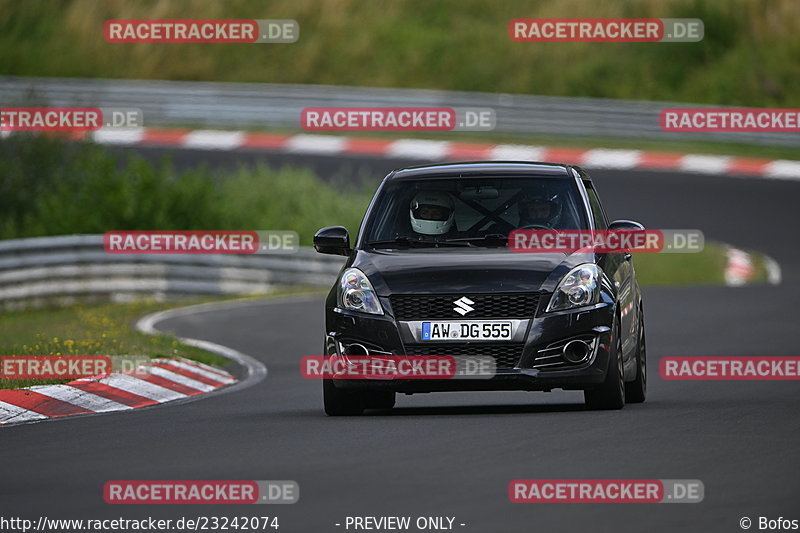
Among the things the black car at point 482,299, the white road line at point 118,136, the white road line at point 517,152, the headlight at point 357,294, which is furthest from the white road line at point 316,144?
the headlight at point 357,294

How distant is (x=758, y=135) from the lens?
37.7 meters

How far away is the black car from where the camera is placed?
11414 mm

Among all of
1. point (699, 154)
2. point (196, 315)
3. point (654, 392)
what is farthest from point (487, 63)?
point (654, 392)

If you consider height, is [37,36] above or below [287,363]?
above

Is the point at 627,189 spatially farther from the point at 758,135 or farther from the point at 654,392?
the point at 654,392

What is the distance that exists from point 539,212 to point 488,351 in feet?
4.46

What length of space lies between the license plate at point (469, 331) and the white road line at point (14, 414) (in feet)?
9.36

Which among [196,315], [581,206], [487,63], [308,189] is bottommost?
[581,206]

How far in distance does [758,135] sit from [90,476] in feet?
98.9

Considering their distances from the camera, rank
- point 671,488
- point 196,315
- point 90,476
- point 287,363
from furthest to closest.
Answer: point 196,315 → point 287,363 → point 90,476 → point 671,488

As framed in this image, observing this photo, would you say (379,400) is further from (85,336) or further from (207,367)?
(85,336)

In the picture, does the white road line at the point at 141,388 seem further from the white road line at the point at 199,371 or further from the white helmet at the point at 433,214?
the white helmet at the point at 433,214

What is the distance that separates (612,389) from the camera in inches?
463

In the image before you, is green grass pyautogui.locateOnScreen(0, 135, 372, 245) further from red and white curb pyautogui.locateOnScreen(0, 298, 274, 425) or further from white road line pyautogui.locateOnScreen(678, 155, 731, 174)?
red and white curb pyautogui.locateOnScreen(0, 298, 274, 425)
